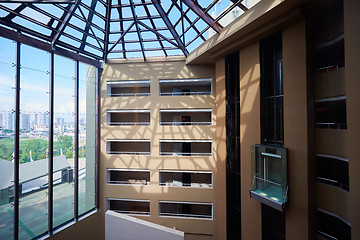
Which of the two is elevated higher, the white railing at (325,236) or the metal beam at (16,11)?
the metal beam at (16,11)

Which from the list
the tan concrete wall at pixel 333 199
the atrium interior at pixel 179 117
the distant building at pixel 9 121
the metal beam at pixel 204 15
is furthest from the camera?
the metal beam at pixel 204 15

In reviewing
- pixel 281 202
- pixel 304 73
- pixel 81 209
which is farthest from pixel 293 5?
pixel 81 209

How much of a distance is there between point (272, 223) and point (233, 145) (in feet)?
13.4

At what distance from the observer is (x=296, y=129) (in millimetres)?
7219

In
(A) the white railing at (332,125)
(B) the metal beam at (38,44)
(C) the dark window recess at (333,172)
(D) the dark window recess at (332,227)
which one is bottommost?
(D) the dark window recess at (332,227)

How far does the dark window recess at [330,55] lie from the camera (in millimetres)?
6230

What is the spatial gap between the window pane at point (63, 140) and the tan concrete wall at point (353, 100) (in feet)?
43.9

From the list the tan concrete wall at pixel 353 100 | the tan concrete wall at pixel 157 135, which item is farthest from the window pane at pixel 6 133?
the tan concrete wall at pixel 353 100

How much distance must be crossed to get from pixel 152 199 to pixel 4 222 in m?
7.82

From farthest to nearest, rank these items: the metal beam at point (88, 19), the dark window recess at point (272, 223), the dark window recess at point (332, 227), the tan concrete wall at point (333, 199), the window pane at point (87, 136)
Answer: the window pane at point (87, 136) < the metal beam at point (88, 19) < the dark window recess at point (272, 223) < the dark window recess at point (332, 227) < the tan concrete wall at point (333, 199)

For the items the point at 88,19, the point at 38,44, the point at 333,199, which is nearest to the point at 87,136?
the point at 38,44

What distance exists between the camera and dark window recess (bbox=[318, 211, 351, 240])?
637cm

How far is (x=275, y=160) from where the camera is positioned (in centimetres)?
795

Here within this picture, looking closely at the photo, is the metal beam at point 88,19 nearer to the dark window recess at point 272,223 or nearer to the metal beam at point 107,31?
the metal beam at point 107,31
